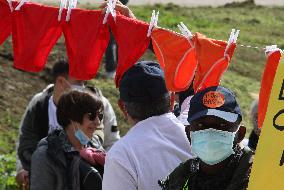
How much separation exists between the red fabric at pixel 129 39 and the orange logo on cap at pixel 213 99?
1233 mm

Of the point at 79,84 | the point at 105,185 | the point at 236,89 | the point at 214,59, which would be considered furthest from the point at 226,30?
the point at 105,185

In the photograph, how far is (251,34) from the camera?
627 inches

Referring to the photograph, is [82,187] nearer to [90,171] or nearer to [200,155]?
[90,171]

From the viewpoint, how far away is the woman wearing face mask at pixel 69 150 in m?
4.43

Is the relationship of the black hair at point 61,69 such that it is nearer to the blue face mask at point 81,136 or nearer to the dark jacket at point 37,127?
the dark jacket at point 37,127

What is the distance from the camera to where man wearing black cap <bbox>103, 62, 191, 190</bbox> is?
3764 mm

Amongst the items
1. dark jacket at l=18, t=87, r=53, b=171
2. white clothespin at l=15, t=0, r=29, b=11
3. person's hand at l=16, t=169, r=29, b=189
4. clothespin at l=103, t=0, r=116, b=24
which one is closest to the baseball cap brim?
clothespin at l=103, t=0, r=116, b=24

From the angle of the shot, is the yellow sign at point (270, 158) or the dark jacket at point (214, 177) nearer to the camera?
the yellow sign at point (270, 158)

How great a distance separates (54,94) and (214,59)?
62.7 inches

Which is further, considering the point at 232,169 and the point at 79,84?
the point at 79,84

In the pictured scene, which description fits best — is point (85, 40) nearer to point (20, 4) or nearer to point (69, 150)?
point (20, 4)

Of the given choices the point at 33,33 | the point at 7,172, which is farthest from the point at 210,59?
the point at 7,172

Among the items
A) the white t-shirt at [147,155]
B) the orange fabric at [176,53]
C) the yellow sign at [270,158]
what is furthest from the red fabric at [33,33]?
the yellow sign at [270,158]

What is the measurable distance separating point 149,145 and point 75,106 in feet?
2.94
